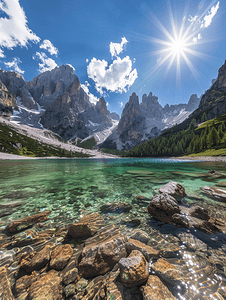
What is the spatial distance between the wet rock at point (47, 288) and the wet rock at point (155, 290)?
266cm

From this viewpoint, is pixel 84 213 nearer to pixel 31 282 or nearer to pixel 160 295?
pixel 31 282

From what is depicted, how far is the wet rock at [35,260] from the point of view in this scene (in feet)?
14.8

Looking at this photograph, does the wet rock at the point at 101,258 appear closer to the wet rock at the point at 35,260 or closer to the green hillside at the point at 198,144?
the wet rock at the point at 35,260

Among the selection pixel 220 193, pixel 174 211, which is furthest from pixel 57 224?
pixel 220 193

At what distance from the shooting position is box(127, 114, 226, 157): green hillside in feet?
298

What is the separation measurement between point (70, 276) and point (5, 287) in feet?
6.79

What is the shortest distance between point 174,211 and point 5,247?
34.0 feet

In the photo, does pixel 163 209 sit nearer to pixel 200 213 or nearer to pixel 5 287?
pixel 200 213

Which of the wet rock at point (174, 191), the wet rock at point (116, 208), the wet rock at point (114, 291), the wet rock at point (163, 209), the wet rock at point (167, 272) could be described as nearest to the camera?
the wet rock at point (114, 291)

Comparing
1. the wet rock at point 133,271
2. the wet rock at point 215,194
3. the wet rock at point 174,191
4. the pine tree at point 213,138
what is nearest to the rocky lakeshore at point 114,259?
the wet rock at point 133,271

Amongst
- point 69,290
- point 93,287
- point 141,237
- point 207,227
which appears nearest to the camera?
point 69,290

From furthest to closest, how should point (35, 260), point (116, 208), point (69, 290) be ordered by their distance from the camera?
point (116, 208) → point (35, 260) → point (69, 290)

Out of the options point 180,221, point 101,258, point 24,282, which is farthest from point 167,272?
point 24,282

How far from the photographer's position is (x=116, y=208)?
9.88 m
